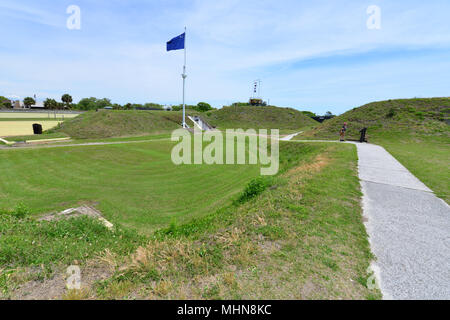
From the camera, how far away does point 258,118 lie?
214 feet

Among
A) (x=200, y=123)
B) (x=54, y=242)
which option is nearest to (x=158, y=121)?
(x=200, y=123)

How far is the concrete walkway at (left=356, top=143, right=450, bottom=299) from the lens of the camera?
3248 millimetres

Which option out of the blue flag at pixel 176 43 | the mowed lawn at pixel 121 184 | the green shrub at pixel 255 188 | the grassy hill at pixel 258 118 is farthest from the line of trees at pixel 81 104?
the green shrub at pixel 255 188

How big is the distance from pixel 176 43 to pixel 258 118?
1472 inches

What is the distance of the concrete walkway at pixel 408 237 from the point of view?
325 cm

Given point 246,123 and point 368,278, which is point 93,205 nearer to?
point 368,278

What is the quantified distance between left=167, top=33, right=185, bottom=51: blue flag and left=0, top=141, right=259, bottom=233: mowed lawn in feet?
75.3

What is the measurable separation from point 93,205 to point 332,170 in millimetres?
13736

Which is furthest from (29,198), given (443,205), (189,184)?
(443,205)

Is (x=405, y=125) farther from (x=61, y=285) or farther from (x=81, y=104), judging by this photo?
(x=81, y=104)

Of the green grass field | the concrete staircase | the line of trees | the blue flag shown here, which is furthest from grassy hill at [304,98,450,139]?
the line of trees

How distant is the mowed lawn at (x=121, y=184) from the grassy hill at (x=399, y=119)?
20132 millimetres

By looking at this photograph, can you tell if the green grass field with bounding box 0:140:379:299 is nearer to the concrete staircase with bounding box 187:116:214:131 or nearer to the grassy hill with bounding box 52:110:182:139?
the grassy hill with bounding box 52:110:182:139
